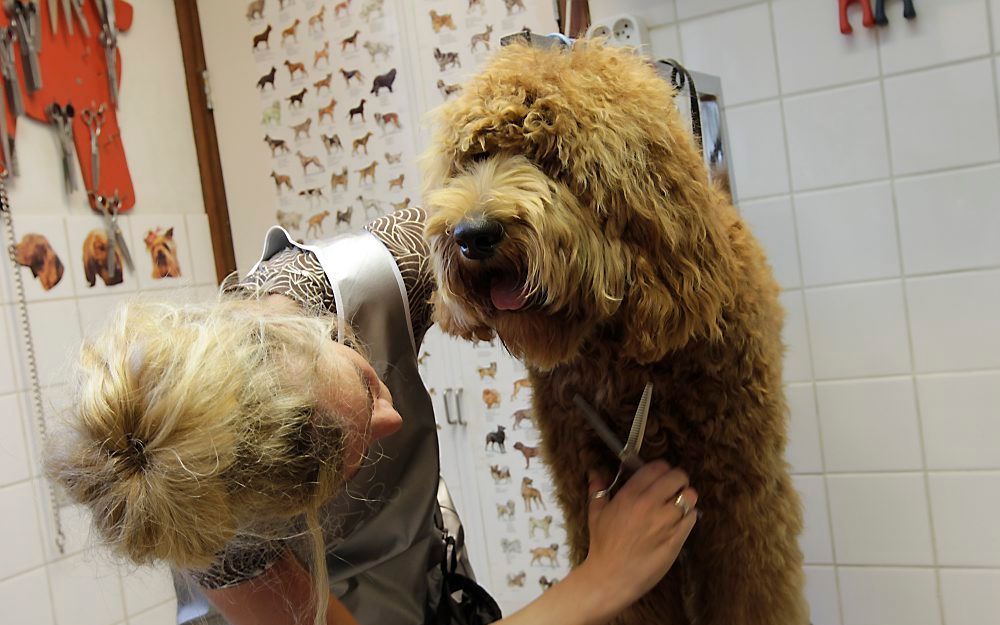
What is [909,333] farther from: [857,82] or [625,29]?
[625,29]

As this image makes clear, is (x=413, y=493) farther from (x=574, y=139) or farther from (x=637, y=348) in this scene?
(x=574, y=139)

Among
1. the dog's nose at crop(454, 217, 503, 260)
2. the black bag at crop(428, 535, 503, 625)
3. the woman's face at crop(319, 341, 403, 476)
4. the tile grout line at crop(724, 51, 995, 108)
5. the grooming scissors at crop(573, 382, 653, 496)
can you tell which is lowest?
the black bag at crop(428, 535, 503, 625)

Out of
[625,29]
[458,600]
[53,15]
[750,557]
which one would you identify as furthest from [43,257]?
[750,557]

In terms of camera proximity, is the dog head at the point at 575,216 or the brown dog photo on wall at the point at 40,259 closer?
the dog head at the point at 575,216

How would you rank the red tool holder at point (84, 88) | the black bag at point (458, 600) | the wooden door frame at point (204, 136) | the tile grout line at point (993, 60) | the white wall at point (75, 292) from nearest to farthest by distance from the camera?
the black bag at point (458, 600)
the tile grout line at point (993, 60)
the white wall at point (75, 292)
the red tool holder at point (84, 88)
the wooden door frame at point (204, 136)

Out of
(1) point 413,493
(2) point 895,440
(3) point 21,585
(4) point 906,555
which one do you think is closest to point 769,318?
(1) point 413,493

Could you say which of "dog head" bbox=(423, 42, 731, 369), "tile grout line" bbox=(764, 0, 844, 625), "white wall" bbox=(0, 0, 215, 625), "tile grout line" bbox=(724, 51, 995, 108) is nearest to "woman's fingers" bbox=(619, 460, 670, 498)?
"dog head" bbox=(423, 42, 731, 369)

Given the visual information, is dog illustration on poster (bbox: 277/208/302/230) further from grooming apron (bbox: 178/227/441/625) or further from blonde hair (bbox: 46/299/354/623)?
blonde hair (bbox: 46/299/354/623)

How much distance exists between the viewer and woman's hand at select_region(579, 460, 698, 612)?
0.76 m

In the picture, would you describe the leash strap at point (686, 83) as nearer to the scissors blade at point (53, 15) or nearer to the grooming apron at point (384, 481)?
the grooming apron at point (384, 481)

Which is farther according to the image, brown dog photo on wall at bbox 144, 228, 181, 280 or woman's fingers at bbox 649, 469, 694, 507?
brown dog photo on wall at bbox 144, 228, 181, 280

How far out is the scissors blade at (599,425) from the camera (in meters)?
0.79

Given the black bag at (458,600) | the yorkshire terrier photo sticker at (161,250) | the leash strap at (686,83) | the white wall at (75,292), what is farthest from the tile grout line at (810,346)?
the yorkshire terrier photo sticker at (161,250)

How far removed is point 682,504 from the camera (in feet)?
2.53
